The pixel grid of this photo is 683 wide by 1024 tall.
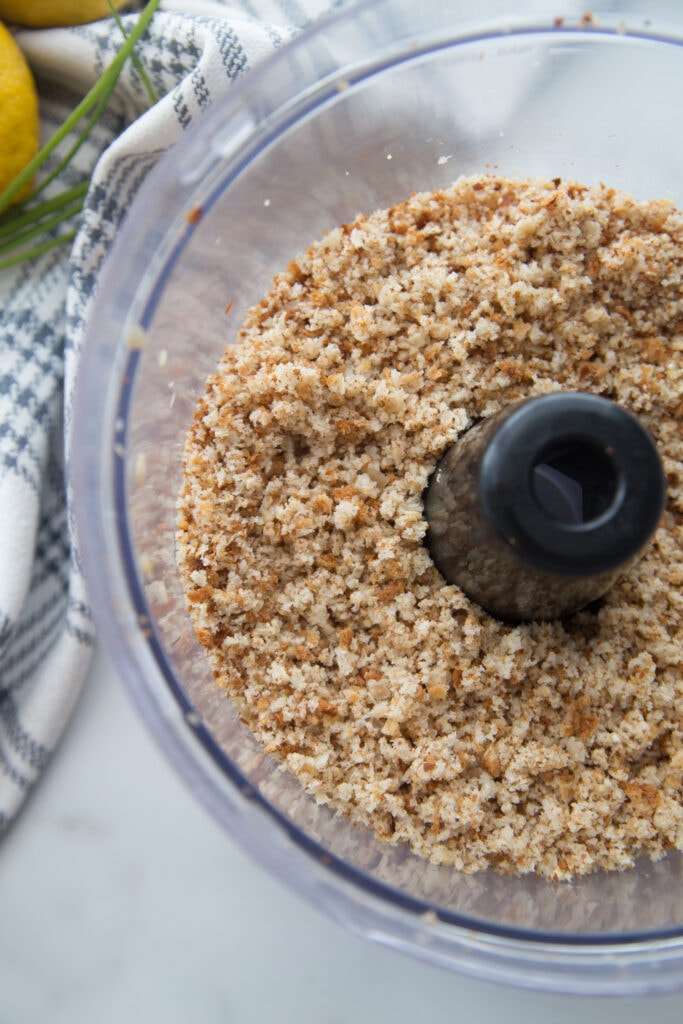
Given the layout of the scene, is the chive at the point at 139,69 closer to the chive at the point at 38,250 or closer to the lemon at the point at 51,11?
the lemon at the point at 51,11

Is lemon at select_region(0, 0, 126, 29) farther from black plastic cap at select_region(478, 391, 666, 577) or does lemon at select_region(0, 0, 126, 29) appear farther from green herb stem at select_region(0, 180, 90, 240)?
black plastic cap at select_region(478, 391, 666, 577)

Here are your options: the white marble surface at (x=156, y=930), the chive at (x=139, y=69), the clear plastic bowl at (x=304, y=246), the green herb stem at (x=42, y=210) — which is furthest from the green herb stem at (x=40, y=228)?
the white marble surface at (x=156, y=930)

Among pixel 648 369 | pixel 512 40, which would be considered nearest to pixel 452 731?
pixel 648 369

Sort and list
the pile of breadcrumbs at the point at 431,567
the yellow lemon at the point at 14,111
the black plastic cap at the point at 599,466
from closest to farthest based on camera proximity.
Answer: the black plastic cap at the point at 599,466, the pile of breadcrumbs at the point at 431,567, the yellow lemon at the point at 14,111

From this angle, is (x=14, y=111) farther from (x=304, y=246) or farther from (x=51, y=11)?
(x=304, y=246)

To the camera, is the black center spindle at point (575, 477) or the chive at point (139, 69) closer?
the black center spindle at point (575, 477)

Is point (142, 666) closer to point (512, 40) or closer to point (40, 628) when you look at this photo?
point (40, 628)

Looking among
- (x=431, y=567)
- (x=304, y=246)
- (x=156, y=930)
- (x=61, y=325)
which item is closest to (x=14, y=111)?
(x=61, y=325)

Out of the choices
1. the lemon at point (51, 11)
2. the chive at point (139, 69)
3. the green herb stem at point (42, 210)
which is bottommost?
the green herb stem at point (42, 210)

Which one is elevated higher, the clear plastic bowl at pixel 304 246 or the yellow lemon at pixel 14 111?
the yellow lemon at pixel 14 111
